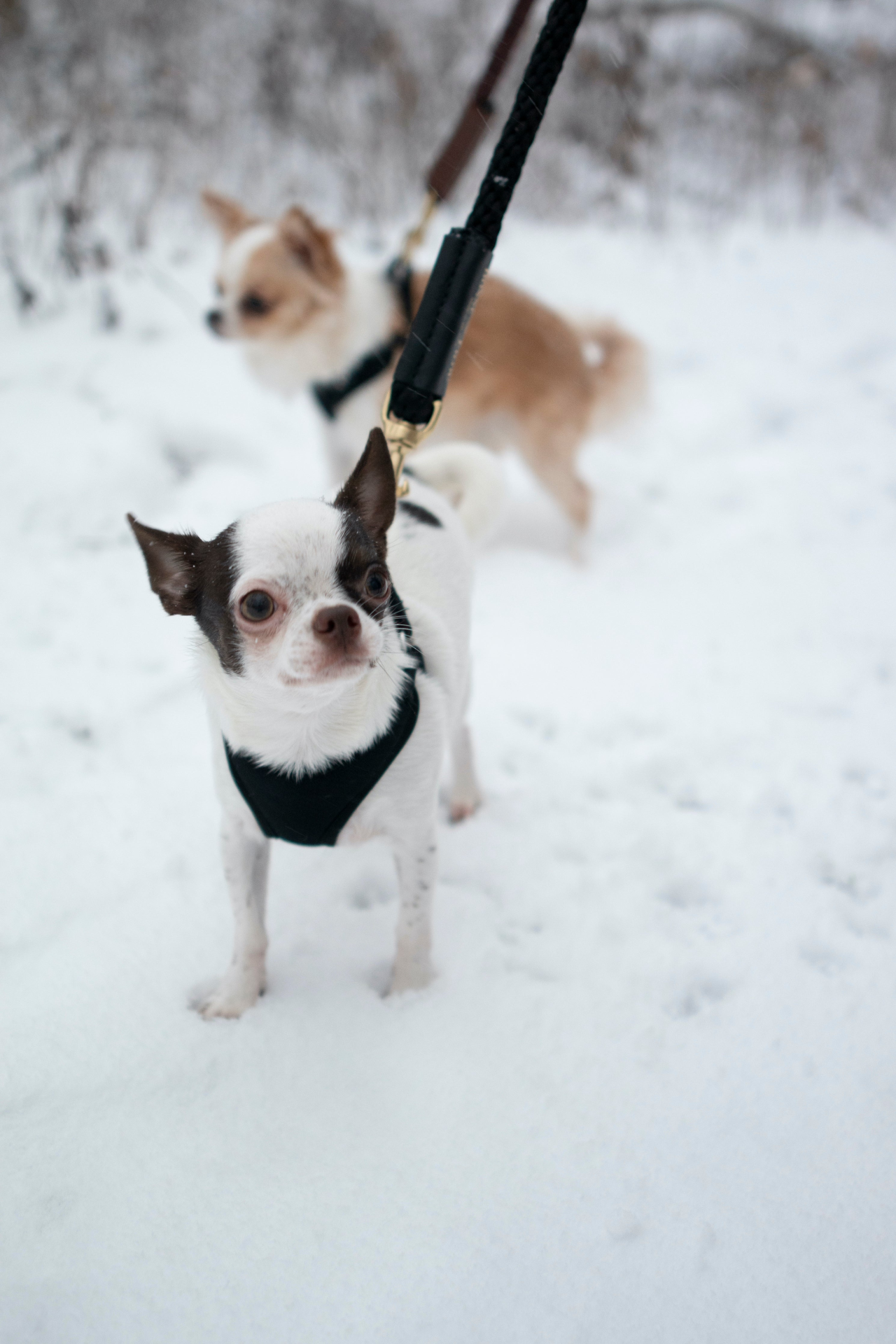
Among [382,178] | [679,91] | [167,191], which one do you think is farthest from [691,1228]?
[679,91]

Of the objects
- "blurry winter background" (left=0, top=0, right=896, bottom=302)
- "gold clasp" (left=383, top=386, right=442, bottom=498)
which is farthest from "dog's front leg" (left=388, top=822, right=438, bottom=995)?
"blurry winter background" (left=0, top=0, right=896, bottom=302)

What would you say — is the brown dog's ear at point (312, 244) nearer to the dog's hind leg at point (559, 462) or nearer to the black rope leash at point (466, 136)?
→ the black rope leash at point (466, 136)

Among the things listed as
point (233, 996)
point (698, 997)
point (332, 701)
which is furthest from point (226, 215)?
point (698, 997)

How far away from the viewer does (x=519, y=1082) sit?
60.3 inches

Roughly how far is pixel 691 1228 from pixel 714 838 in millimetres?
1019

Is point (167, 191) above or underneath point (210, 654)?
above

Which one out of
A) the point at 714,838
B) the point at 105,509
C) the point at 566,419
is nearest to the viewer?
the point at 714,838

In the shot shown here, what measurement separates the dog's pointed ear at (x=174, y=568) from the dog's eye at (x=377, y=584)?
31 centimetres

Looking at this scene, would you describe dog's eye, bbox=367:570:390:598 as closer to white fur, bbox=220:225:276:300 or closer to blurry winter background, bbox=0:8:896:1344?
blurry winter background, bbox=0:8:896:1344

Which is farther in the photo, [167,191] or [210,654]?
[167,191]

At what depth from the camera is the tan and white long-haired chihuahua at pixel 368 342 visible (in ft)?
11.0

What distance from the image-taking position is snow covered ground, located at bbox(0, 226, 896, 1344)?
1.24m

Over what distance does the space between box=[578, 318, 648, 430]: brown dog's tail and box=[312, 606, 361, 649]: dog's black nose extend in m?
3.11

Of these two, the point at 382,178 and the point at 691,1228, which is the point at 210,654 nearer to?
the point at 691,1228
